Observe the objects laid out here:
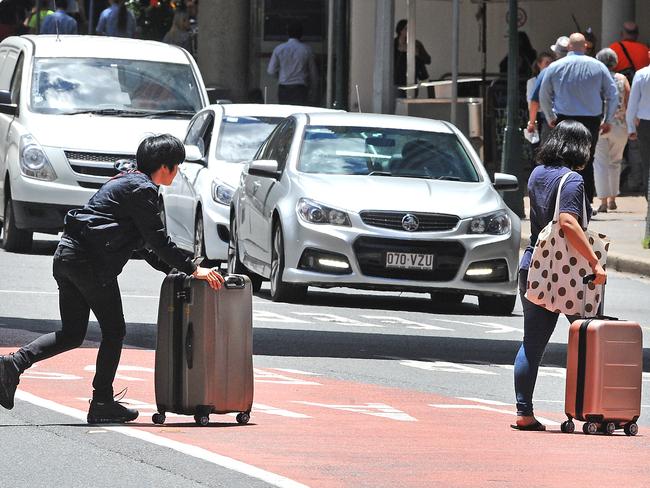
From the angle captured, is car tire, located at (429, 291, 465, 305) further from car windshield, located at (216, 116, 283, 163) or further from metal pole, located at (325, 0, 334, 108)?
metal pole, located at (325, 0, 334, 108)

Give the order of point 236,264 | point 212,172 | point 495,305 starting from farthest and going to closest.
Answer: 1. point 212,172
2. point 236,264
3. point 495,305

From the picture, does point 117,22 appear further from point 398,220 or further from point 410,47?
point 398,220

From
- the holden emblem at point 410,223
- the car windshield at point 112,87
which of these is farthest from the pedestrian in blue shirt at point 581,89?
the holden emblem at point 410,223

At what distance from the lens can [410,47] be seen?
96.8 feet

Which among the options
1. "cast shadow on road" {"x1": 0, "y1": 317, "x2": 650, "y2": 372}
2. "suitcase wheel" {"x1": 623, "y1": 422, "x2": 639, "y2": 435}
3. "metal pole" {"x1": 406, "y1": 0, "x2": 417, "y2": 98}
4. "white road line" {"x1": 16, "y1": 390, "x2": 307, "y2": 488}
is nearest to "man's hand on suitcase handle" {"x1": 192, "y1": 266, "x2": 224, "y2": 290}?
"white road line" {"x1": 16, "y1": 390, "x2": 307, "y2": 488}

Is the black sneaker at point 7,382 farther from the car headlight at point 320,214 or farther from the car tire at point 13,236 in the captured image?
the car tire at point 13,236

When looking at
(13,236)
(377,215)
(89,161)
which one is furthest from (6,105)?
(377,215)

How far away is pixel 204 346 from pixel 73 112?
35.4 ft

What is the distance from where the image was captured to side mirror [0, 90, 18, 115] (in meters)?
19.3

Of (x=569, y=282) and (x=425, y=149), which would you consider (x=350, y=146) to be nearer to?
(x=425, y=149)

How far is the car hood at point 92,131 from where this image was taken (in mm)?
19000

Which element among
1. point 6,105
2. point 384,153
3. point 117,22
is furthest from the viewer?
point 117,22

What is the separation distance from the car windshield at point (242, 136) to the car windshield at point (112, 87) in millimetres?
1474

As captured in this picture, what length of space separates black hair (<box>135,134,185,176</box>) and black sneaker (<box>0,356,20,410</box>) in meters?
1.12
